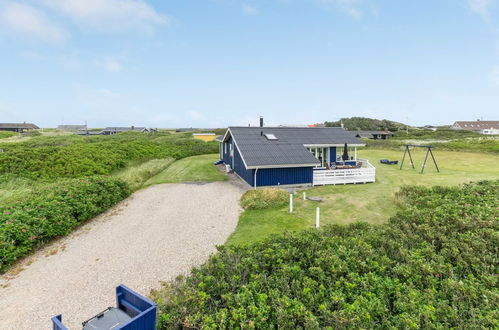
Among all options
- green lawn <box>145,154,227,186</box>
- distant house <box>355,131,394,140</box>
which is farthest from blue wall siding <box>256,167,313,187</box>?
distant house <box>355,131,394,140</box>

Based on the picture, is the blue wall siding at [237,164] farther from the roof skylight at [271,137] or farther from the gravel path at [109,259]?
the gravel path at [109,259]

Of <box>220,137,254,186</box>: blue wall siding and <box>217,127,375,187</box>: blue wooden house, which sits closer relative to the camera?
<box>217,127,375,187</box>: blue wooden house

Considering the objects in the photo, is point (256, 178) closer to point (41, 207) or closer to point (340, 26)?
point (41, 207)

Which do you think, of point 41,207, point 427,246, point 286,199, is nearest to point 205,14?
point 286,199

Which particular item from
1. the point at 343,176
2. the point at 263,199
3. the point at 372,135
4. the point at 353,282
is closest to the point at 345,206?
the point at 263,199

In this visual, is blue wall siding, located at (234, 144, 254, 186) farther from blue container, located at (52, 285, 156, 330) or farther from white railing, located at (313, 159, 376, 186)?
blue container, located at (52, 285, 156, 330)

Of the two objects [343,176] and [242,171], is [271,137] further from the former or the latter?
[343,176]

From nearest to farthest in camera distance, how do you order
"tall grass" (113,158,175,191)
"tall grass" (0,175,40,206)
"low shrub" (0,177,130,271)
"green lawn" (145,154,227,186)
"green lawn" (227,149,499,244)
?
"low shrub" (0,177,130,271) < "green lawn" (227,149,499,244) < "tall grass" (0,175,40,206) < "tall grass" (113,158,175,191) < "green lawn" (145,154,227,186)

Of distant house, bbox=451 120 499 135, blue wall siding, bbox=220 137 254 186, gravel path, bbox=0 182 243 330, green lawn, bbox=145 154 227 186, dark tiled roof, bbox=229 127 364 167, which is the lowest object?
gravel path, bbox=0 182 243 330
